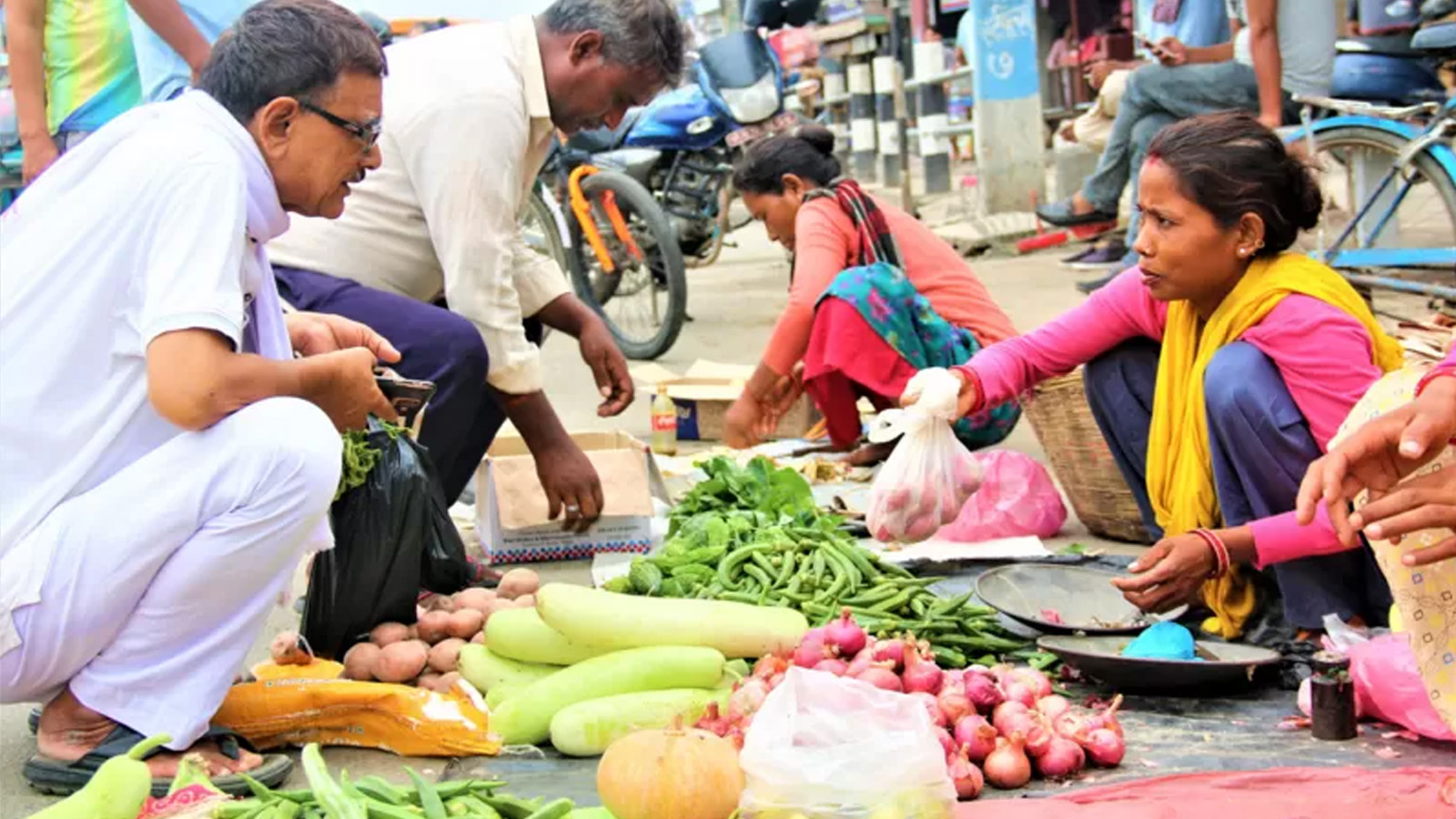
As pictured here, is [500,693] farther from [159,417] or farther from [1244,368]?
[1244,368]

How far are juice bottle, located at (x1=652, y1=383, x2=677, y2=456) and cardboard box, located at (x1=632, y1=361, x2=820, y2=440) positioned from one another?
0.12m

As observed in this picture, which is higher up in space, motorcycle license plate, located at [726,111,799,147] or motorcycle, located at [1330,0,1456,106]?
motorcycle, located at [1330,0,1456,106]

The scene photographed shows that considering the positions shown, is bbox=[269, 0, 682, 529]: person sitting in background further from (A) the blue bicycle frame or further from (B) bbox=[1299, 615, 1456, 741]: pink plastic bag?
(A) the blue bicycle frame

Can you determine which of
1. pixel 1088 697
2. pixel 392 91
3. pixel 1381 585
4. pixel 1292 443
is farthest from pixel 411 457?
pixel 1381 585

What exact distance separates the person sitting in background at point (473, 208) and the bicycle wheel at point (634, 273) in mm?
3387

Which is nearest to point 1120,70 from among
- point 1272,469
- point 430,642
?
point 1272,469

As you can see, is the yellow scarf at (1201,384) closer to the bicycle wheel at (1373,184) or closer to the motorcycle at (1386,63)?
the bicycle wheel at (1373,184)

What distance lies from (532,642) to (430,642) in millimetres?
348

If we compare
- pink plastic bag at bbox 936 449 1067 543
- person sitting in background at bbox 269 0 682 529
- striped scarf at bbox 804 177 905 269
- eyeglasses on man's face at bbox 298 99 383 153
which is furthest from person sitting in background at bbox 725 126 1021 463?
eyeglasses on man's face at bbox 298 99 383 153

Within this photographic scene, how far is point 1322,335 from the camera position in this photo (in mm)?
3189

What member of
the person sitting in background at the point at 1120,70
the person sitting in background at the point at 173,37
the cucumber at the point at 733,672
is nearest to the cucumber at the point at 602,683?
the cucumber at the point at 733,672

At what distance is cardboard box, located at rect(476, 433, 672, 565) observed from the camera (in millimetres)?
4367

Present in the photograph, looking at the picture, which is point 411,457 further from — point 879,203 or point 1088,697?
point 879,203

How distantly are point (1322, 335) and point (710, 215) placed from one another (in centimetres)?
595
